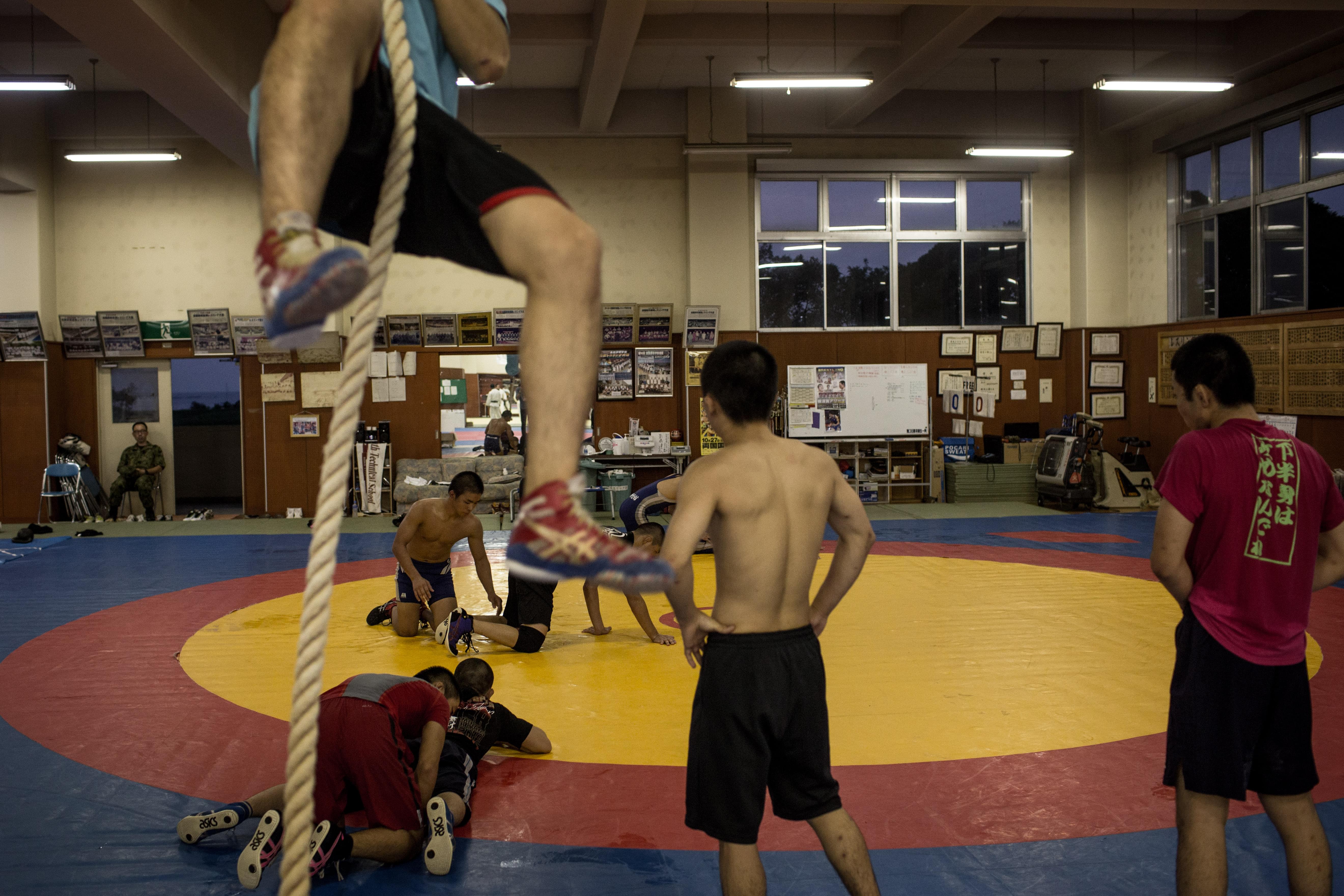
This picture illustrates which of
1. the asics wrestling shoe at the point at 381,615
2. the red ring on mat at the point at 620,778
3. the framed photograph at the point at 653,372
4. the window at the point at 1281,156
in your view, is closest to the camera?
the red ring on mat at the point at 620,778

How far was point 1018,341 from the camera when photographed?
519 inches

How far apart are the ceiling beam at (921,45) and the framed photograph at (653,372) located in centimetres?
395

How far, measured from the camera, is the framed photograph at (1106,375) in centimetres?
1314

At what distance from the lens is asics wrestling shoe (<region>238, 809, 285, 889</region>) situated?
263cm

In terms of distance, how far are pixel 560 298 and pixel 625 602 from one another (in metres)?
5.75

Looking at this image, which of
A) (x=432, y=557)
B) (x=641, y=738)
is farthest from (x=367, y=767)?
(x=432, y=557)

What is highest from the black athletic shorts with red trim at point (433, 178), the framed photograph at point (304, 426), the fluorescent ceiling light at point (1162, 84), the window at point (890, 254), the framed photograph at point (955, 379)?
the fluorescent ceiling light at point (1162, 84)

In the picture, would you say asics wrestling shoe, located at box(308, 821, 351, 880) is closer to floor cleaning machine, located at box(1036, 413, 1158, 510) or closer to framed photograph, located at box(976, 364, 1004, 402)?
floor cleaning machine, located at box(1036, 413, 1158, 510)

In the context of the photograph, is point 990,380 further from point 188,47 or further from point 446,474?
point 188,47

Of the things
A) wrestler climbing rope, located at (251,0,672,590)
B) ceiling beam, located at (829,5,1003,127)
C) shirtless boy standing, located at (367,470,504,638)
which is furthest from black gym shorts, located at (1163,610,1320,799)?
ceiling beam, located at (829,5,1003,127)

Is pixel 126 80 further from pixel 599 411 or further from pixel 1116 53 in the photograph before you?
pixel 1116 53

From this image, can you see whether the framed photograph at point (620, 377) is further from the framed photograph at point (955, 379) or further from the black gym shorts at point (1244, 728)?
the black gym shorts at point (1244, 728)

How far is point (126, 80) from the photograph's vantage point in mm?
11758

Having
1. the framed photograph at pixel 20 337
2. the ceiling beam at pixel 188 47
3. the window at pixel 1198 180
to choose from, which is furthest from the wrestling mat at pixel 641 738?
the window at pixel 1198 180
